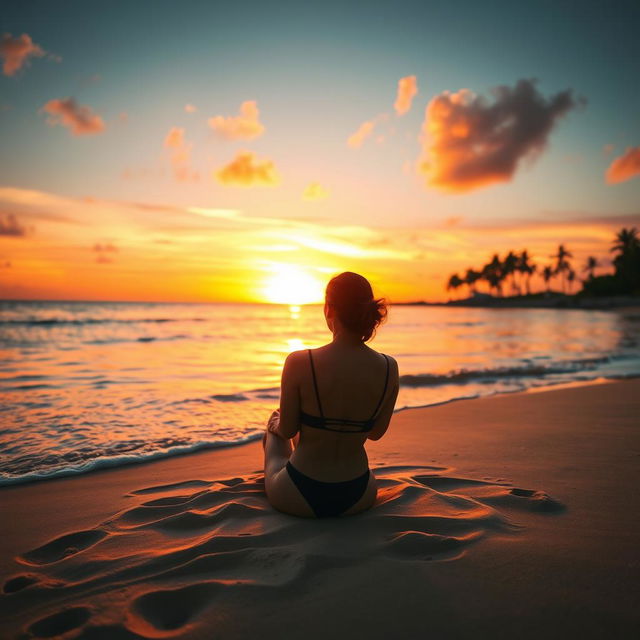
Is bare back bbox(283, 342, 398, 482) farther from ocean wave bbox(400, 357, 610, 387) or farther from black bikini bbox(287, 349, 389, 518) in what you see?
ocean wave bbox(400, 357, 610, 387)

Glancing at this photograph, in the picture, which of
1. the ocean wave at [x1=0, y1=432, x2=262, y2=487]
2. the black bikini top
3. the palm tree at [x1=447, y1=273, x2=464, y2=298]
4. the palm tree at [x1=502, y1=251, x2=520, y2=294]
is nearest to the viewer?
the black bikini top

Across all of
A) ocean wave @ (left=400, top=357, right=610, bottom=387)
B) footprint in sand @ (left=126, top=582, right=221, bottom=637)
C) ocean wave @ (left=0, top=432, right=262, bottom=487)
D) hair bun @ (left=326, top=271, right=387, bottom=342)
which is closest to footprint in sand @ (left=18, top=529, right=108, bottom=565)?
footprint in sand @ (left=126, top=582, right=221, bottom=637)

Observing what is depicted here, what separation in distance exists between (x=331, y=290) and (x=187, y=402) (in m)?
6.03

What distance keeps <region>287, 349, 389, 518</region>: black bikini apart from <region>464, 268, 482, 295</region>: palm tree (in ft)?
492

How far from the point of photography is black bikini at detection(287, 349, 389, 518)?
10.0 ft

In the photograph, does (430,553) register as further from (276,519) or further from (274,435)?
(274,435)

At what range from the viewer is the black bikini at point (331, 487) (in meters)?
3.05

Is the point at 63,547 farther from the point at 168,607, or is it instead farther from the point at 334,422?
the point at 334,422

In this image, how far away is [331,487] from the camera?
314 centimetres

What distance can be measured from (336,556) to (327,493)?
0.56 m

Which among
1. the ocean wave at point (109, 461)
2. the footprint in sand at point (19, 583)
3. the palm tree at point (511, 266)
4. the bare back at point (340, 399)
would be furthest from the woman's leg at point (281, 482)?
the palm tree at point (511, 266)

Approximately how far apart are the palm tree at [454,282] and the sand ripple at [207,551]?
161807 millimetres

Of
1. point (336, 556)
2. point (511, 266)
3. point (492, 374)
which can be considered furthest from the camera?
point (511, 266)

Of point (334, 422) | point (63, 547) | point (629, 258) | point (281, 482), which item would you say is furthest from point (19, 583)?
point (629, 258)
